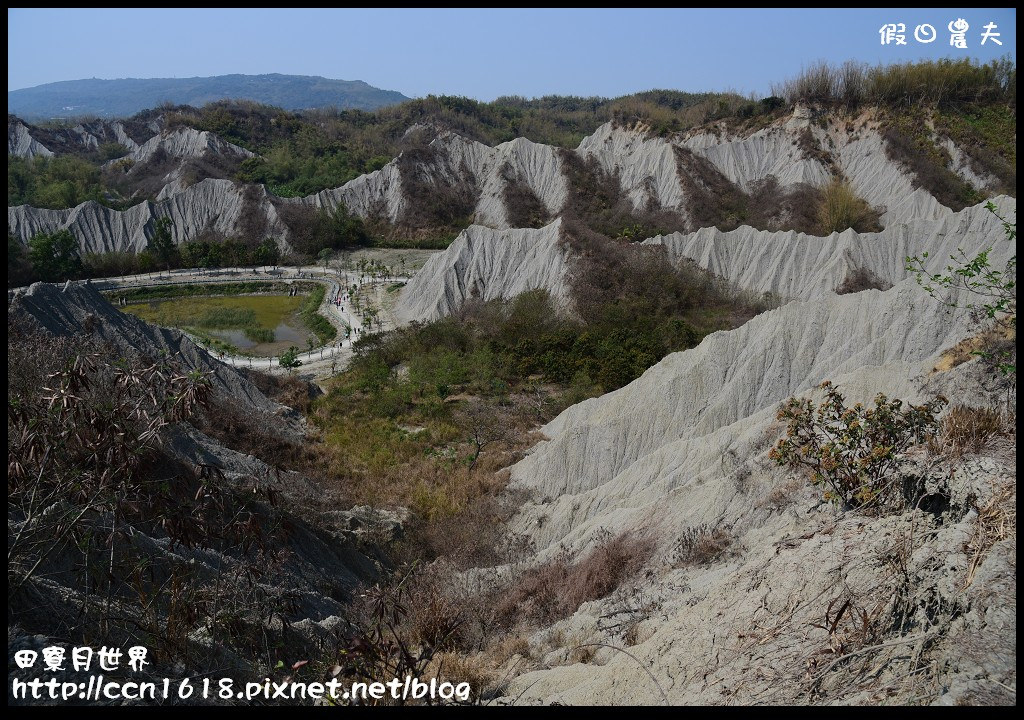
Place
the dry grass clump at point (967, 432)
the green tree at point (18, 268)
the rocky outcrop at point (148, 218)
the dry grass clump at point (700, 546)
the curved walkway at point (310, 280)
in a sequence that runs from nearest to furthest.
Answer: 1. the dry grass clump at point (967, 432)
2. the dry grass clump at point (700, 546)
3. the curved walkway at point (310, 280)
4. the green tree at point (18, 268)
5. the rocky outcrop at point (148, 218)

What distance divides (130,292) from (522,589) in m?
35.6

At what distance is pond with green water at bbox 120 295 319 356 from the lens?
28.9 meters

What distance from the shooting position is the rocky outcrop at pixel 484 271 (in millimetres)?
28203

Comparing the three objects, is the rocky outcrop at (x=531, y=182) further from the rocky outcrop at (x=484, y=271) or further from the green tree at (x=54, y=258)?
the rocky outcrop at (x=484, y=271)

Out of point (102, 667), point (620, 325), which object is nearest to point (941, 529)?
point (102, 667)

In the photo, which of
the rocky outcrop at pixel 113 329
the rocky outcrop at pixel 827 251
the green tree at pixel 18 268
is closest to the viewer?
the rocky outcrop at pixel 113 329

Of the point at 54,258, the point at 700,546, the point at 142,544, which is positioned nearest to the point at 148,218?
the point at 54,258

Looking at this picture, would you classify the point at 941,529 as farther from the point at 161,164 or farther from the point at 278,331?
the point at 161,164

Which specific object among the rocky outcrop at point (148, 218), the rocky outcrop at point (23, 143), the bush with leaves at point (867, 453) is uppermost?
the rocky outcrop at point (23, 143)

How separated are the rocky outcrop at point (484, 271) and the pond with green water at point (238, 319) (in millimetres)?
5663

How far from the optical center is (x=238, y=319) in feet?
105

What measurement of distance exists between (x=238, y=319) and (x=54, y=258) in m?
13.4

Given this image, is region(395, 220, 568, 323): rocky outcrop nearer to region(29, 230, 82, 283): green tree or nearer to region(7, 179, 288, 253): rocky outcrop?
region(7, 179, 288, 253): rocky outcrop

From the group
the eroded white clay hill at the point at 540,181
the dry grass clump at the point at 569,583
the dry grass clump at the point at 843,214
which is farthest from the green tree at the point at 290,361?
the dry grass clump at the point at 843,214
